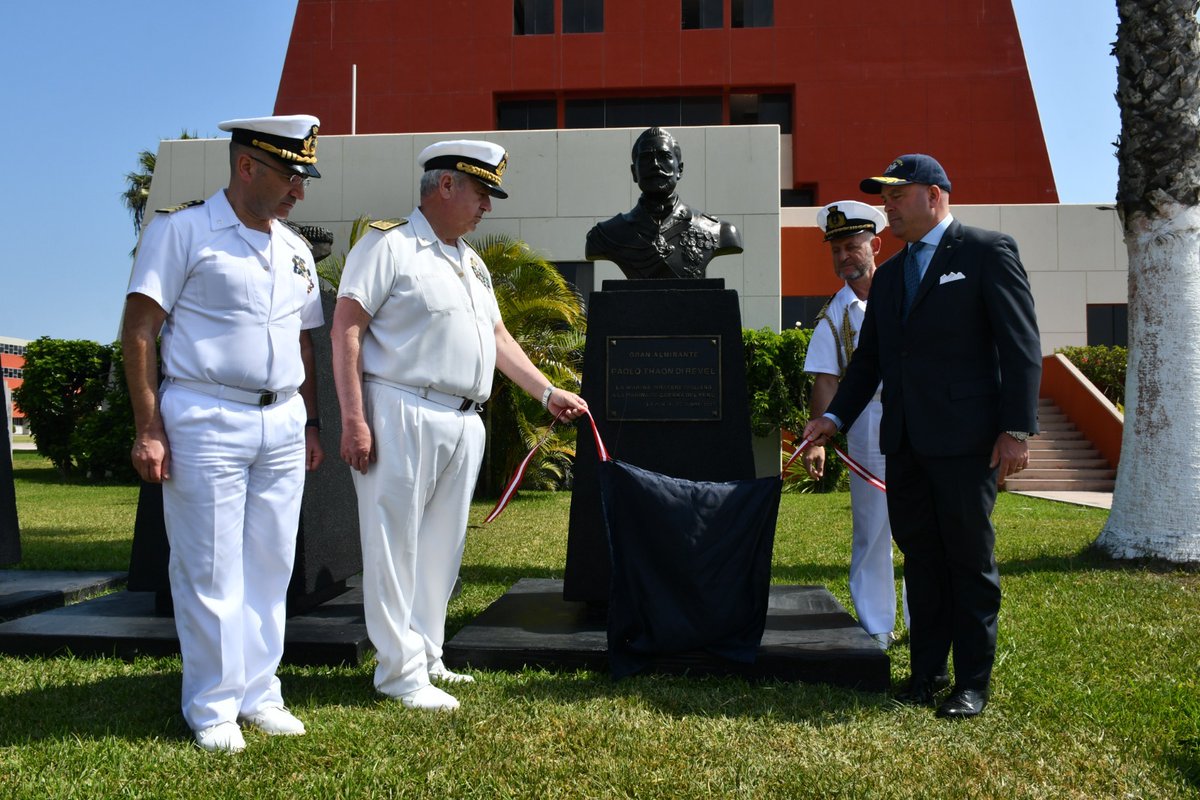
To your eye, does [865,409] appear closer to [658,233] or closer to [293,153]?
[658,233]

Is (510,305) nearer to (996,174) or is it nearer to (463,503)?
(463,503)

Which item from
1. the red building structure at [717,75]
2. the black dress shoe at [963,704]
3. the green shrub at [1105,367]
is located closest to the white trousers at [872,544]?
the black dress shoe at [963,704]

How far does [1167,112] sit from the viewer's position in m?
7.75

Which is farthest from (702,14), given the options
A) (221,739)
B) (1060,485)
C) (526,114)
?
(221,739)

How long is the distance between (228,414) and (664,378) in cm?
240

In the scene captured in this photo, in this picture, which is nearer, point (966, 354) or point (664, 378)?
point (966, 354)

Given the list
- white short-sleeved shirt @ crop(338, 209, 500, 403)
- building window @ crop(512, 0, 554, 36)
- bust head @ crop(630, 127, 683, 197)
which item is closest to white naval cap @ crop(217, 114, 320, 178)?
white short-sleeved shirt @ crop(338, 209, 500, 403)

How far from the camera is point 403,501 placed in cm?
375

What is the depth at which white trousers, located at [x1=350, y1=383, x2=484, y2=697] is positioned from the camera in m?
3.73

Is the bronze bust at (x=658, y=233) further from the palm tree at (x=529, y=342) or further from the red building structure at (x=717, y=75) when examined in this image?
the red building structure at (x=717, y=75)

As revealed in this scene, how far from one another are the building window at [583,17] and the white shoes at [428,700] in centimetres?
2443

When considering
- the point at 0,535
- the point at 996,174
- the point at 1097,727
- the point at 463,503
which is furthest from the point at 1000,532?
the point at 996,174

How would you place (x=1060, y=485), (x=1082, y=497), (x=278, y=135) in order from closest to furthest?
(x=278, y=135) → (x=1082, y=497) → (x=1060, y=485)

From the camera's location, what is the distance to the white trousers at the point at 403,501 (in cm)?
373
